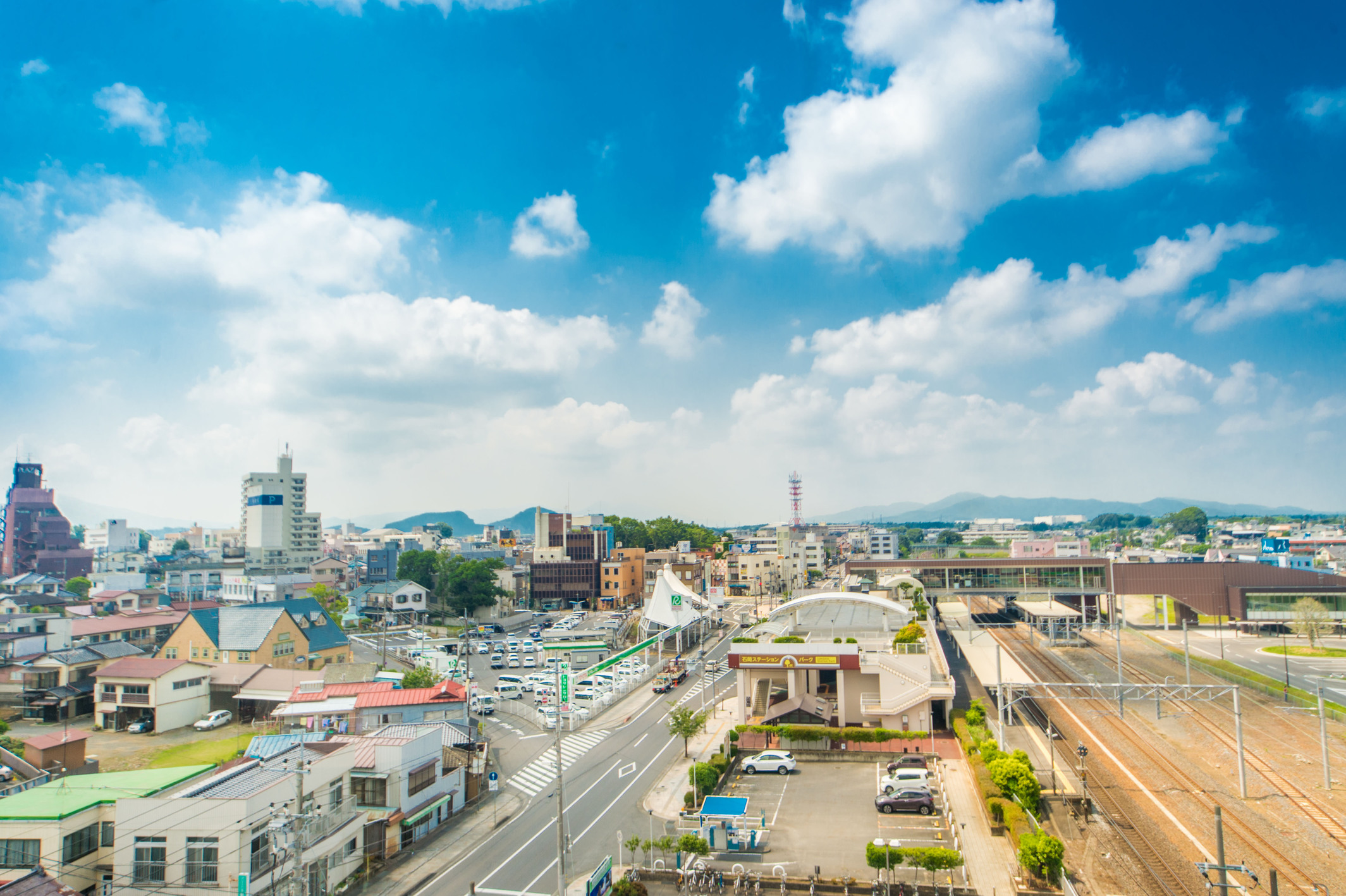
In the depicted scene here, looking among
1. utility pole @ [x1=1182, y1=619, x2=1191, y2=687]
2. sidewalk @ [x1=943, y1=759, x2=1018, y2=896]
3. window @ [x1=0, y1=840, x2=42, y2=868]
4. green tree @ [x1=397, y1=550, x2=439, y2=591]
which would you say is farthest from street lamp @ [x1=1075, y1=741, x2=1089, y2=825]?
green tree @ [x1=397, y1=550, x2=439, y2=591]

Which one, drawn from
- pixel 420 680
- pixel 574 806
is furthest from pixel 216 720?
pixel 574 806

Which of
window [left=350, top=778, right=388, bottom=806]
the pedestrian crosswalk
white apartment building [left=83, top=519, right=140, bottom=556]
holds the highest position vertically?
white apartment building [left=83, top=519, right=140, bottom=556]

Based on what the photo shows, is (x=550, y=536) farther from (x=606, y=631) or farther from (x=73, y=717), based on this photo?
(x=73, y=717)

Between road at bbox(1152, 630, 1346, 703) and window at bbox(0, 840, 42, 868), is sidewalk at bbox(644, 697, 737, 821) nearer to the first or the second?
window at bbox(0, 840, 42, 868)

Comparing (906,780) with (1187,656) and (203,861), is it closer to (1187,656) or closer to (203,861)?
(1187,656)

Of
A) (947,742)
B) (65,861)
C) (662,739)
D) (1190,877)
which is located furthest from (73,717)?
(1190,877)

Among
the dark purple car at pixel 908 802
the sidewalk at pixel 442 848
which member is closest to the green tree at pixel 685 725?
the sidewalk at pixel 442 848
